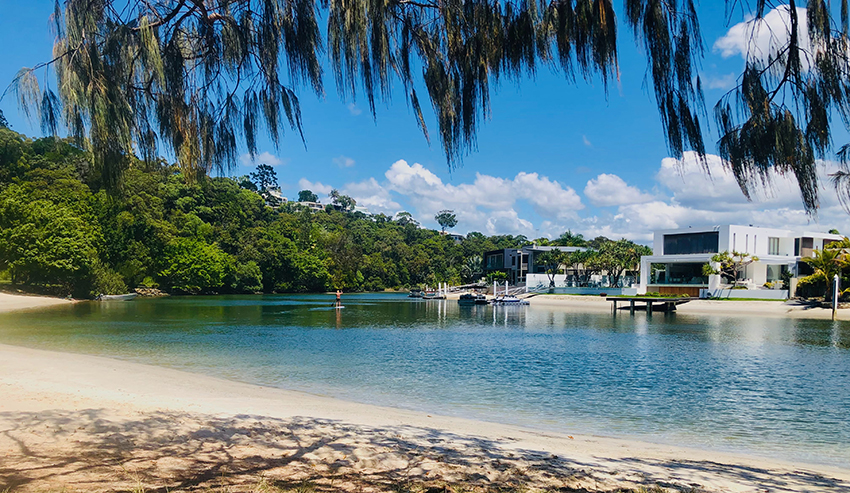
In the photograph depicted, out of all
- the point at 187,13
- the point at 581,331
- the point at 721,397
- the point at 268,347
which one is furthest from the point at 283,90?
the point at 581,331

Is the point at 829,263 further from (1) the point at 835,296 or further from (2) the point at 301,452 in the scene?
(2) the point at 301,452

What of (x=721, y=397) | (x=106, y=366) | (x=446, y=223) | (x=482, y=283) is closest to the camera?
(x=721, y=397)

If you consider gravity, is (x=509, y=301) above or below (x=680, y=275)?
below

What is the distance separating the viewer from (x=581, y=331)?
32781 millimetres

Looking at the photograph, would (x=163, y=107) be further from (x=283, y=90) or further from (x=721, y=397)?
(x=721, y=397)

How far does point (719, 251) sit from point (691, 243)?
4542 mm

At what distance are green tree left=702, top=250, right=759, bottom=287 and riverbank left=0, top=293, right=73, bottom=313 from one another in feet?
197

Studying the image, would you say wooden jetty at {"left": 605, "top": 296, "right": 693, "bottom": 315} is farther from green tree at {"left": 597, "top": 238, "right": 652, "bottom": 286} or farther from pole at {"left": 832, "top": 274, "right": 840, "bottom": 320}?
green tree at {"left": 597, "top": 238, "right": 652, "bottom": 286}

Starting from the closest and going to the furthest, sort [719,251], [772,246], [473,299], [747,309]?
1. [747,309]
2. [719,251]
3. [772,246]
4. [473,299]

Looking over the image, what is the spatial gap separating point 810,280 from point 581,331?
28631 mm

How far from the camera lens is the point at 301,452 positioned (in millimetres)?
6227

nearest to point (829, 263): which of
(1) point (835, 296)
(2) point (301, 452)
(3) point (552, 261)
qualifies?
(1) point (835, 296)

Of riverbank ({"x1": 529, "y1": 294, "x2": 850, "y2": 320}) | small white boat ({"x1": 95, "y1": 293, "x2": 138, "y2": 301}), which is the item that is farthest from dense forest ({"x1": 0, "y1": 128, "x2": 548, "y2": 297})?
riverbank ({"x1": 529, "y1": 294, "x2": 850, "y2": 320})

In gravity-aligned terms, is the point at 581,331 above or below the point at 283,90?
below
